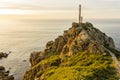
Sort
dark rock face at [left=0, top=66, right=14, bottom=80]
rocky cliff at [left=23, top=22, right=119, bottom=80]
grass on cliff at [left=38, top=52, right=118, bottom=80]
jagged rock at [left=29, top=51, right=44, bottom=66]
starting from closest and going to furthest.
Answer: grass on cliff at [left=38, top=52, right=118, bottom=80]
rocky cliff at [left=23, top=22, right=119, bottom=80]
dark rock face at [left=0, top=66, right=14, bottom=80]
jagged rock at [left=29, top=51, right=44, bottom=66]

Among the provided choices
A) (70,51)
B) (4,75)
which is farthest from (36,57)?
(70,51)

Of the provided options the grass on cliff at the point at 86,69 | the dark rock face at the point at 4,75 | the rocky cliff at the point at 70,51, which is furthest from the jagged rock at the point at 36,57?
the grass on cliff at the point at 86,69

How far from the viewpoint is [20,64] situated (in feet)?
420

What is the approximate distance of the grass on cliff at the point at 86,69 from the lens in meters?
63.7

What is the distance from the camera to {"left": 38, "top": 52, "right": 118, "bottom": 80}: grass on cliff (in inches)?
2508

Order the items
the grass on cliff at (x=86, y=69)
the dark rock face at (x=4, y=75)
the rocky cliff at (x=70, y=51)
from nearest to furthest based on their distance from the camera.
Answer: the grass on cliff at (x=86, y=69)
the rocky cliff at (x=70, y=51)
the dark rock face at (x=4, y=75)

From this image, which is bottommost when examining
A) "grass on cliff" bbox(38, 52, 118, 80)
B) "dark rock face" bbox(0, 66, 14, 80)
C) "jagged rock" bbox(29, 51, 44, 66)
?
"dark rock face" bbox(0, 66, 14, 80)

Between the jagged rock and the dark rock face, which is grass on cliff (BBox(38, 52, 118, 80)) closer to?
the jagged rock

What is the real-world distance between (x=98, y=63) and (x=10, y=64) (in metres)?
61.8

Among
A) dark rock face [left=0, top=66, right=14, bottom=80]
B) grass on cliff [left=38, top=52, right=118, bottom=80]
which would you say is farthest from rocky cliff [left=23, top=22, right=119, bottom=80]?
dark rock face [left=0, top=66, right=14, bottom=80]

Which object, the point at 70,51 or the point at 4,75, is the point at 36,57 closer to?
the point at 4,75

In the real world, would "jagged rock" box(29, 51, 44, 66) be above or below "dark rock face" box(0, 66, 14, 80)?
above

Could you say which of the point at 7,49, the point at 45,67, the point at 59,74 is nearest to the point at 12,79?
the point at 45,67

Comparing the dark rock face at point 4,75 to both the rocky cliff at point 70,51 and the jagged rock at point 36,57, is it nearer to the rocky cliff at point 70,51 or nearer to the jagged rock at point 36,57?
the rocky cliff at point 70,51
